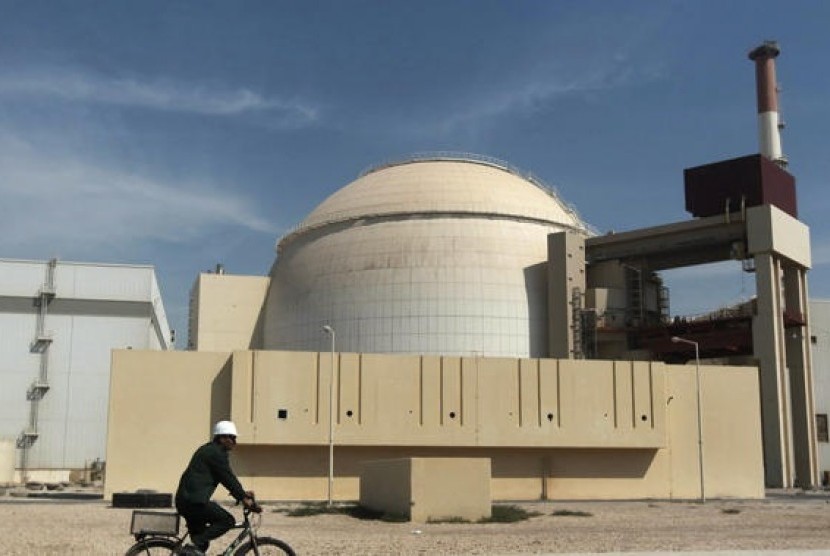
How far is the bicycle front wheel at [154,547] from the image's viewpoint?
40.8ft

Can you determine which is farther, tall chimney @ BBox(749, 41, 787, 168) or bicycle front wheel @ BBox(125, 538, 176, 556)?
tall chimney @ BBox(749, 41, 787, 168)

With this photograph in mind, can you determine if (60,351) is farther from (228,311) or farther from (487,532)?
(487,532)

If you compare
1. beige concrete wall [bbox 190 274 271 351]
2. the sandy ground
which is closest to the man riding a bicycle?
the sandy ground

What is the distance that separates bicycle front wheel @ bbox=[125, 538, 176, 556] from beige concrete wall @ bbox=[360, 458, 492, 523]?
19843mm

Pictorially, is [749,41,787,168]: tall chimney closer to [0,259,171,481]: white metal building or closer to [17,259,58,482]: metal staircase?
[0,259,171,481]: white metal building

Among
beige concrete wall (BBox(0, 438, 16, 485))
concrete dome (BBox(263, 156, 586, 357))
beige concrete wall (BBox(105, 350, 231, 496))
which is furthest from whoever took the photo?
concrete dome (BBox(263, 156, 586, 357))

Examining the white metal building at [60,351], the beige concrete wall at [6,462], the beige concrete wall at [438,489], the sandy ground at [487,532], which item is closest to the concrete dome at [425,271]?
the white metal building at [60,351]

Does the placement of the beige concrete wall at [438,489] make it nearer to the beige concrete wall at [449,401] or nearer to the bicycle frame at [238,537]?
the beige concrete wall at [449,401]

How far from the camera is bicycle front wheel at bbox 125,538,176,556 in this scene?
40.8ft

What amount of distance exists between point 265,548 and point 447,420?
3679cm

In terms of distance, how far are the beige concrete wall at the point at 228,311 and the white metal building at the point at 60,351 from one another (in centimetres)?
502

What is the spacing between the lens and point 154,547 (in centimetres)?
1254

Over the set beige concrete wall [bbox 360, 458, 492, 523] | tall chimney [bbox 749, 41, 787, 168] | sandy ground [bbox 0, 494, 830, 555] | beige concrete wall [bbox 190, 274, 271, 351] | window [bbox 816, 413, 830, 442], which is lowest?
sandy ground [bbox 0, 494, 830, 555]

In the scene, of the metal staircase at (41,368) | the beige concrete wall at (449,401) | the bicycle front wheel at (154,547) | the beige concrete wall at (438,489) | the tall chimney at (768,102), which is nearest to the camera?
the bicycle front wheel at (154,547)
